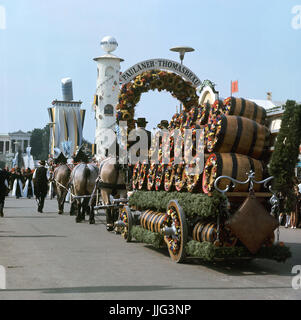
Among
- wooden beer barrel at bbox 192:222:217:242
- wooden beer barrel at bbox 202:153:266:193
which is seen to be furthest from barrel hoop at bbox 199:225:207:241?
wooden beer barrel at bbox 202:153:266:193

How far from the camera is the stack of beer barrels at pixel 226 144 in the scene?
884 centimetres

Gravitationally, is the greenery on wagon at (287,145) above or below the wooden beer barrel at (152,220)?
above

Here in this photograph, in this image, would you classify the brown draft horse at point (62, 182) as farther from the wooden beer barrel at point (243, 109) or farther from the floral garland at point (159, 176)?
the wooden beer barrel at point (243, 109)

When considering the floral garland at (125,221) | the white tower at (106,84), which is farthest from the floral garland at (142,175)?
the white tower at (106,84)

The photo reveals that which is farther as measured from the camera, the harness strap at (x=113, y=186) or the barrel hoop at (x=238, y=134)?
the harness strap at (x=113, y=186)

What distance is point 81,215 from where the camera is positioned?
60.4 feet

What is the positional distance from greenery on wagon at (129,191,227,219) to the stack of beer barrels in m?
0.14

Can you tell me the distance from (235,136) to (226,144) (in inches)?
6.9

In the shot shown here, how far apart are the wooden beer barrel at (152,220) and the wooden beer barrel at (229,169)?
185 centimetres

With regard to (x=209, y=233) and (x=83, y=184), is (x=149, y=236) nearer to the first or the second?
(x=209, y=233)

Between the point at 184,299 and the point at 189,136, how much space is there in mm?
3616

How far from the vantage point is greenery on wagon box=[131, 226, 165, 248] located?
10.7 m

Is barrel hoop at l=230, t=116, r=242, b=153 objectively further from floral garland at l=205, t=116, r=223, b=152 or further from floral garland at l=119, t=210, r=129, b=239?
floral garland at l=119, t=210, r=129, b=239

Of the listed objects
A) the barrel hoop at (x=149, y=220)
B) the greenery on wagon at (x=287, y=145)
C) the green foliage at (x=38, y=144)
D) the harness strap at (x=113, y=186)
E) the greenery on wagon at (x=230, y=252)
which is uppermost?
the green foliage at (x=38, y=144)
